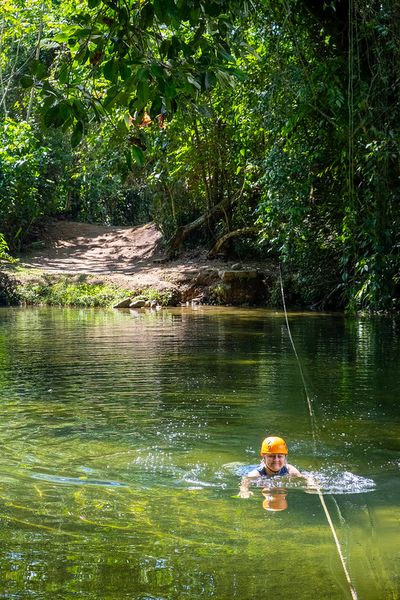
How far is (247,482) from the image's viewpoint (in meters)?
6.00

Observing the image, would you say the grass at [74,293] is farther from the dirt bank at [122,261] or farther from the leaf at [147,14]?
the leaf at [147,14]

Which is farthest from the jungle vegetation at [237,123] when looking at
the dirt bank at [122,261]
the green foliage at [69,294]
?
the green foliage at [69,294]

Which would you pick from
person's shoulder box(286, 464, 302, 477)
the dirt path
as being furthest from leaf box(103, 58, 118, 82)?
the dirt path

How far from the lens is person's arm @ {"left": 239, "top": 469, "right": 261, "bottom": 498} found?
5.70m

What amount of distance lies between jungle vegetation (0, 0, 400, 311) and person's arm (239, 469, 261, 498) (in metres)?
2.39

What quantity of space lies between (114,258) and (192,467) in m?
20.4

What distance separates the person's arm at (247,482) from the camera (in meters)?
5.70

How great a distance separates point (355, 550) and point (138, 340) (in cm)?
986

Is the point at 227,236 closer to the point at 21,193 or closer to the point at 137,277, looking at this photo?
the point at 137,277

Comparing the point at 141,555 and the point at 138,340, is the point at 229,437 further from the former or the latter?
the point at 138,340

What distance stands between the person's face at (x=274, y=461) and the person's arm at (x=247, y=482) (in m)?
0.11

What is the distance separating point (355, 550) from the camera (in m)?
4.34

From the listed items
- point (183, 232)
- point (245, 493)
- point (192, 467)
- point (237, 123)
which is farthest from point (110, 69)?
point (183, 232)

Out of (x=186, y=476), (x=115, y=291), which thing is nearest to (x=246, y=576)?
(x=186, y=476)
